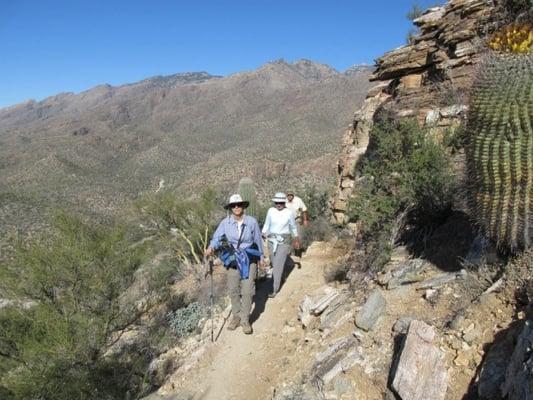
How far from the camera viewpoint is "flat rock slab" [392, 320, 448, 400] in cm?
335

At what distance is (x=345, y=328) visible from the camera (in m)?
4.82

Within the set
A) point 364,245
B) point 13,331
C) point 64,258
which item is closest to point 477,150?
point 364,245

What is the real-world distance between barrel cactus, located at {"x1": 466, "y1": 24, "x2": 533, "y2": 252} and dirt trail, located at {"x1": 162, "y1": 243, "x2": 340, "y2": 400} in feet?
8.23

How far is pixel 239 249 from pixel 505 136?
3296 mm

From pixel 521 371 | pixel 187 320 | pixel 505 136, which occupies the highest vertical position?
pixel 505 136

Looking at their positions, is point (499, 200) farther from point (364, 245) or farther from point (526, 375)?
point (364, 245)

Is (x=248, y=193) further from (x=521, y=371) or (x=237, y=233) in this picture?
(x=521, y=371)

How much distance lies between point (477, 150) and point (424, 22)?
7481mm

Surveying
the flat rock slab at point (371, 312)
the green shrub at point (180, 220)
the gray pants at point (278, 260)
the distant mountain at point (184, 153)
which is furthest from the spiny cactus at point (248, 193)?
the distant mountain at point (184, 153)

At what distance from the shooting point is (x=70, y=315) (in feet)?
23.2

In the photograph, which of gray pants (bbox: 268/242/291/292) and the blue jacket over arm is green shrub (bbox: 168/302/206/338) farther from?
the blue jacket over arm

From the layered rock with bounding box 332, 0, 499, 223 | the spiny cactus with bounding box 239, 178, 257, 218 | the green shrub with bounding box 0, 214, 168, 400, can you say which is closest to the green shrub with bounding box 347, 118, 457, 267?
the layered rock with bounding box 332, 0, 499, 223

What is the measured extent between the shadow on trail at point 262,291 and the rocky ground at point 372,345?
4 cm

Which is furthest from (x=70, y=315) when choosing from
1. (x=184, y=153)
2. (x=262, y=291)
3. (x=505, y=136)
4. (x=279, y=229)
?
(x=184, y=153)
